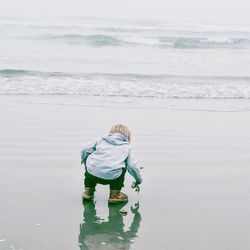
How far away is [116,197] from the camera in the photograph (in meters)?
5.04

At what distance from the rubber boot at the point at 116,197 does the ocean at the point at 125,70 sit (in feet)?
18.1

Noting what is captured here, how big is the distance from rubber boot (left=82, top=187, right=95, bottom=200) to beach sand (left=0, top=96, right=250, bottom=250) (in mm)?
73

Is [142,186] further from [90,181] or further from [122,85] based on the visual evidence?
[122,85]

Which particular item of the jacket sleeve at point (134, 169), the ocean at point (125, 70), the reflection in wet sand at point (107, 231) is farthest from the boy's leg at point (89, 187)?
the ocean at point (125, 70)

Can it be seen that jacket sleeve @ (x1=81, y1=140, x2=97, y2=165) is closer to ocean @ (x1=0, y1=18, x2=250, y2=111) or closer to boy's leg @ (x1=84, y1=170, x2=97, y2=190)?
boy's leg @ (x1=84, y1=170, x2=97, y2=190)

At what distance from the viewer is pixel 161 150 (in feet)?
23.3

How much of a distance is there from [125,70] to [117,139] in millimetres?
12022

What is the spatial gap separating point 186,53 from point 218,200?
67.4 ft

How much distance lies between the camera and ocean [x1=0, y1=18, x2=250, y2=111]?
1168 cm

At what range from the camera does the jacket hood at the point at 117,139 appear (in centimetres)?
518

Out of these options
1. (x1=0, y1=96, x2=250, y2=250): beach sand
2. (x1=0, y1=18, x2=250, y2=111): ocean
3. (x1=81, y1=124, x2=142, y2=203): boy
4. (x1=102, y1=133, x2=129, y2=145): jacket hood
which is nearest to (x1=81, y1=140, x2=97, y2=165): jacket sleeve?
(x1=81, y1=124, x2=142, y2=203): boy

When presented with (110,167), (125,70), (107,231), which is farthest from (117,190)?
(125,70)

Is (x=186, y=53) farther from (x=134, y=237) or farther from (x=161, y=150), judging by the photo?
(x=134, y=237)

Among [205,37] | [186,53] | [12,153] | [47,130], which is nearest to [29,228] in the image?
[12,153]
